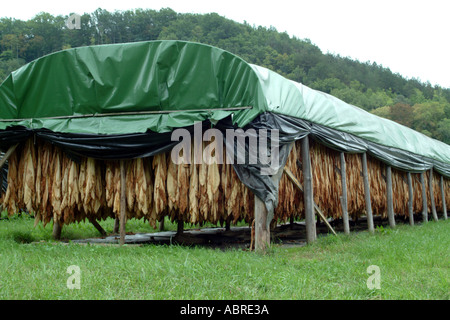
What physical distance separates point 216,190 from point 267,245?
4.07 feet

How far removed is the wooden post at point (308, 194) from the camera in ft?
25.0

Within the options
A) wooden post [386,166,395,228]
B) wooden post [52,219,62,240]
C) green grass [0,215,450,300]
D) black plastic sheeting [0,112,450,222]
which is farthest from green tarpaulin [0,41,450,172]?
wooden post [386,166,395,228]

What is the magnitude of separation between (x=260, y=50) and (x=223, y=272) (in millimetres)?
58468

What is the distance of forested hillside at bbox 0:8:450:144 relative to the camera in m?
46.9

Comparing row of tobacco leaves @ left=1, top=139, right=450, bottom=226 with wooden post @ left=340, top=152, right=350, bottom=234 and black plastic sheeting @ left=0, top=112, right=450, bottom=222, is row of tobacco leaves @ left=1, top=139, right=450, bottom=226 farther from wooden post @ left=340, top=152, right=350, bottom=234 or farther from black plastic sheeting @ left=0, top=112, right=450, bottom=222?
wooden post @ left=340, top=152, right=350, bottom=234

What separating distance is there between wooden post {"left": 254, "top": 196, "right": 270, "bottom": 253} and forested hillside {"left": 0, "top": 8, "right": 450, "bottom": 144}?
40878 mm

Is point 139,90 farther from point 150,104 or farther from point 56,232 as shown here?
point 56,232

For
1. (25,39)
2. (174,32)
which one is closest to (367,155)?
(25,39)

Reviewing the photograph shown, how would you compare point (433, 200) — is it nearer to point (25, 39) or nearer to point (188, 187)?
point (188, 187)

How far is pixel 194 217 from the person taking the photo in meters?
6.82

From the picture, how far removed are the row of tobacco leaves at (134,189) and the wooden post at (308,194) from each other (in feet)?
0.72

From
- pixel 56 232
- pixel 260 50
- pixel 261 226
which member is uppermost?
pixel 260 50

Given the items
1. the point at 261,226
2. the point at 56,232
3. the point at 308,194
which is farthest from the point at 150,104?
the point at 56,232

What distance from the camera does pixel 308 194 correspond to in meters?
7.69
